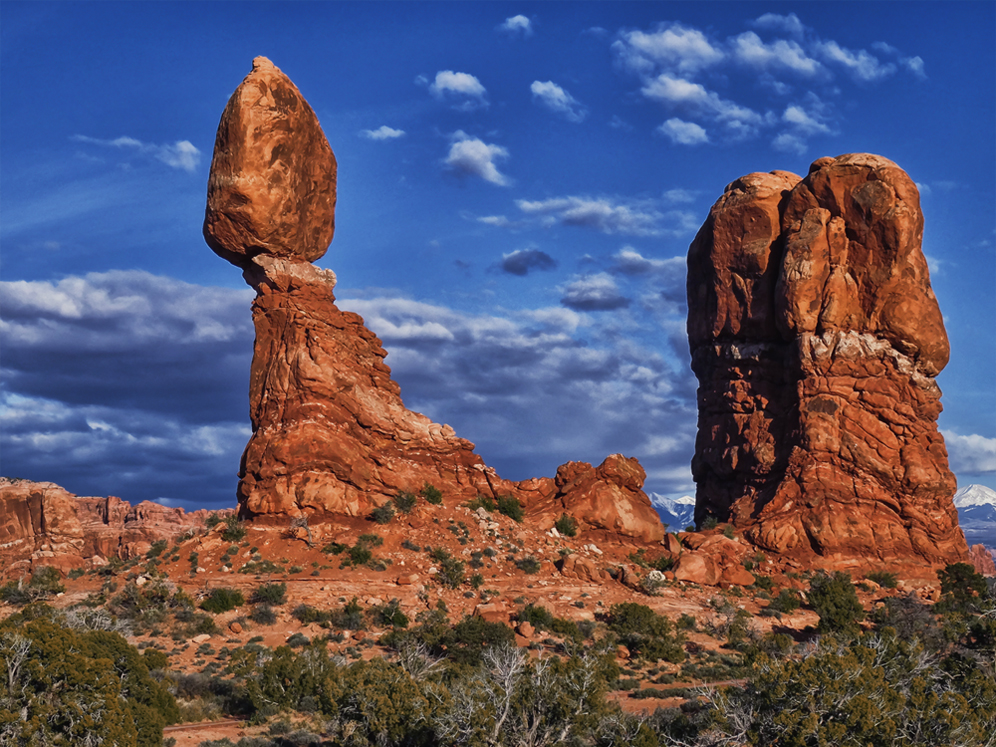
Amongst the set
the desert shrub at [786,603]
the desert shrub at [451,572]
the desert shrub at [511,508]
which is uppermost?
the desert shrub at [511,508]

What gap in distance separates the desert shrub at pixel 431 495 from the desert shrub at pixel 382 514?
2130 millimetres

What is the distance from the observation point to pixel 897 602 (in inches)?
1521

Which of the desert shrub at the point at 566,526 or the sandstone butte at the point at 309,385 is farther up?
the sandstone butte at the point at 309,385

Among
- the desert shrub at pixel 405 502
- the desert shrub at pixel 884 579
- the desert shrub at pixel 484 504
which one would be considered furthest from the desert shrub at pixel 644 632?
the desert shrub at pixel 884 579

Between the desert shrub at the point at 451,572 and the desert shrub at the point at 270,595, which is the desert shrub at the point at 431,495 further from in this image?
the desert shrub at the point at 270,595

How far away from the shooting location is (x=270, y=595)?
3566 cm

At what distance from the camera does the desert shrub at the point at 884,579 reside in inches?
1660

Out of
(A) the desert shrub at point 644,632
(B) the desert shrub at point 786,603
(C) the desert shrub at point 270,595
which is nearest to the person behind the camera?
(A) the desert shrub at point 644,632

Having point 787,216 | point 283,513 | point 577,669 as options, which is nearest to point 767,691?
point 577,669

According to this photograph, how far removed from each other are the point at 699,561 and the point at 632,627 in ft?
26.1

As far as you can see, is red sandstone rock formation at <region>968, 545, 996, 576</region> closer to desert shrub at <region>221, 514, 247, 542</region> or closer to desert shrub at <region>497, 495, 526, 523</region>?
desert shrub at <region>497, 495, 526, 523</region>

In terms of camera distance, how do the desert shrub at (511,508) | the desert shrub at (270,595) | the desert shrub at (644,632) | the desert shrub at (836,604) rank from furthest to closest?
the desert shrub at (511,508) < the desert shrub at (836,604) < the desert shrub at (270,595) < the desert shrub at (644,632)

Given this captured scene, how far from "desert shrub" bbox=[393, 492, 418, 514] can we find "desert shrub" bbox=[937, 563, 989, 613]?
73.2 ft

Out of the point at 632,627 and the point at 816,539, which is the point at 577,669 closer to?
the point at 632,627
